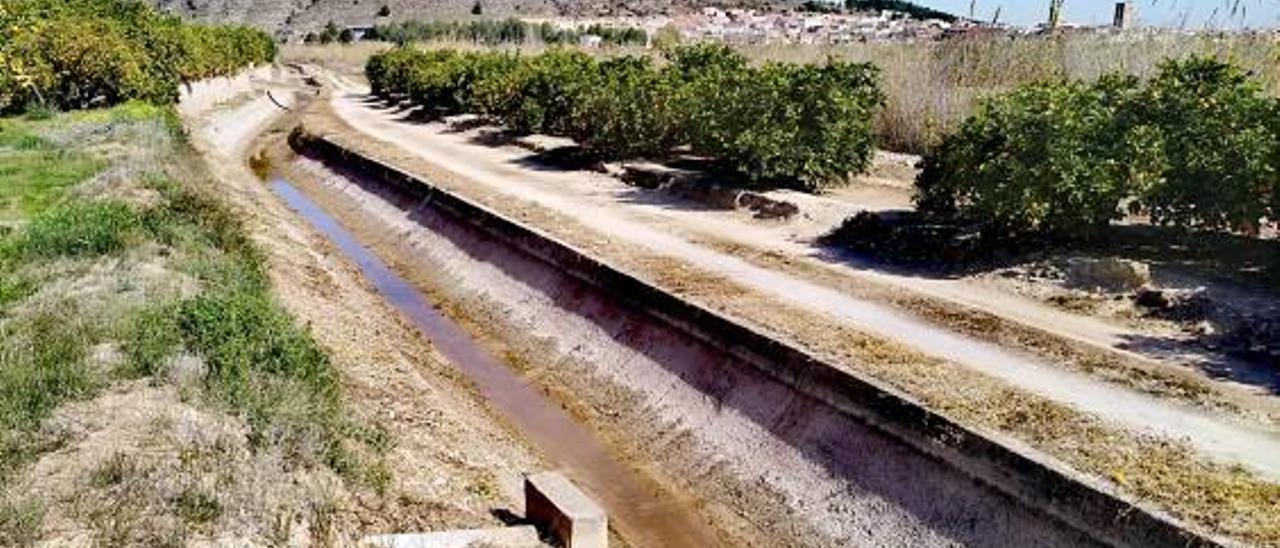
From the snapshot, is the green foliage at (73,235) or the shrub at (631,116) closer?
the green foliage at (73,235)

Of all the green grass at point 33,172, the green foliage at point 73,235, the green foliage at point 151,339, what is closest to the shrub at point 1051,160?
the green foliage at point 151,339

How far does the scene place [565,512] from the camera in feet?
37.5

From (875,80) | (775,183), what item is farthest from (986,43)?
(775,183)

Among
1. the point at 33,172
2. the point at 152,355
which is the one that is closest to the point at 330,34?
the point at 33,172

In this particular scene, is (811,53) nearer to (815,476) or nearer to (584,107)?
(584,107)

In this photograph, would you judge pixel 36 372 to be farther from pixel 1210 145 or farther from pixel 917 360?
pixel 1210 145

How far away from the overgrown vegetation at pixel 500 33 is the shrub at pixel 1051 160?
89.8 metres

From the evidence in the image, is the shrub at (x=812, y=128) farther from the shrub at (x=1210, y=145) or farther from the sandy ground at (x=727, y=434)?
the shrub at (x=1210, y=145)

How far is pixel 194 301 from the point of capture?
51.8 ft

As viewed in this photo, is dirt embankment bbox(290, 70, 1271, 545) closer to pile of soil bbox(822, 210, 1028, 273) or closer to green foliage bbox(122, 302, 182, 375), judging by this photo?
pile of soil bbox(822, 210, 1028, 273)

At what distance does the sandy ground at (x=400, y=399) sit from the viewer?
12.4 meters

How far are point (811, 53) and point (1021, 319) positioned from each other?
28.9 meters

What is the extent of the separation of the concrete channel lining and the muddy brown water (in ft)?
7.00

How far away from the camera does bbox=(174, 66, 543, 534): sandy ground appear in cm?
1240
